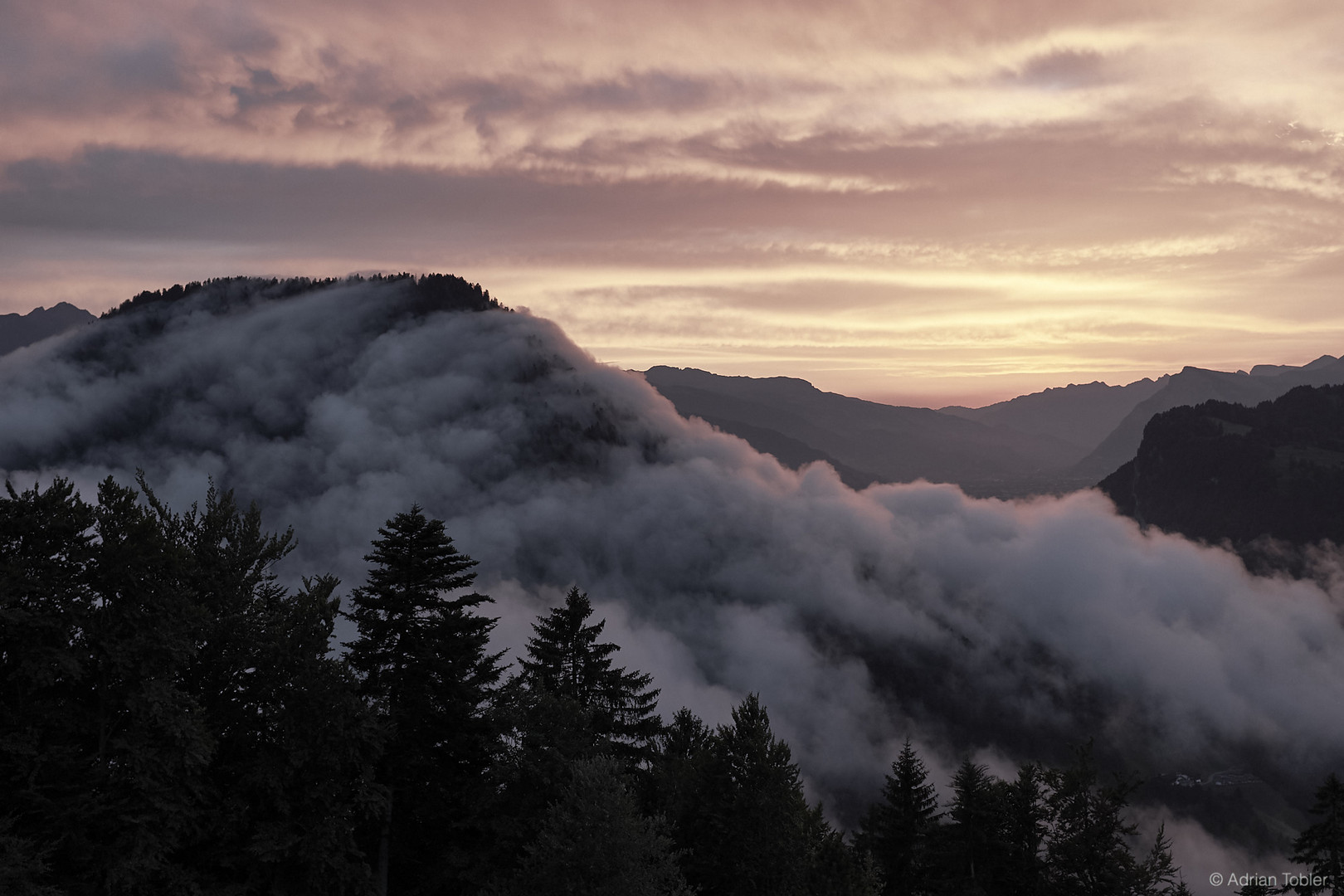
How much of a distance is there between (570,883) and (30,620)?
19.9 meters

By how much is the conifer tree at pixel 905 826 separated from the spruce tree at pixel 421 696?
3350 centimetres

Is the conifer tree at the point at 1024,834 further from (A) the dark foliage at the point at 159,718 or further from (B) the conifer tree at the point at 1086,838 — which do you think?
(A) the dark foliage at the point at 159,718

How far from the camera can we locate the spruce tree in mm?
38688

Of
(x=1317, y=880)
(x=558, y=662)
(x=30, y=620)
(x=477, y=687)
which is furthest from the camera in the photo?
(x=1317, y=880)

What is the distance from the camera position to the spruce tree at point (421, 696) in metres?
38.7

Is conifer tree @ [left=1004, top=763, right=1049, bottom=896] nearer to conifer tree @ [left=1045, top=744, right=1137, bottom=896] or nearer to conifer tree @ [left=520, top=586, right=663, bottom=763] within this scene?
conifer tree @ [left=1045, top=744, right=1137, bottom=896]

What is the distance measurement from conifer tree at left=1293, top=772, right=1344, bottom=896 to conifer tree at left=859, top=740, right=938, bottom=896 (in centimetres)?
2379

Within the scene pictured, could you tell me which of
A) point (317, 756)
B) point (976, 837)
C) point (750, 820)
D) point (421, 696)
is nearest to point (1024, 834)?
point (976, 837)

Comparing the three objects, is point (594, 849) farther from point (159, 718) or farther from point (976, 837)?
point (976, 837)

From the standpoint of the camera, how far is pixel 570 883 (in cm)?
2848

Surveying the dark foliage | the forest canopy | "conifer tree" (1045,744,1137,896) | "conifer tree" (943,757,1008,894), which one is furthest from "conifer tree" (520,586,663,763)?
"conifer tree" (1045,744,1137,896)

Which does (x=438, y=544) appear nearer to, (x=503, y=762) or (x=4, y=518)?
(x=503, y=762)

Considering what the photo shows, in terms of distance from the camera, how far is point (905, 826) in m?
62.3

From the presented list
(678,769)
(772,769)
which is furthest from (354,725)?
(678,769)
